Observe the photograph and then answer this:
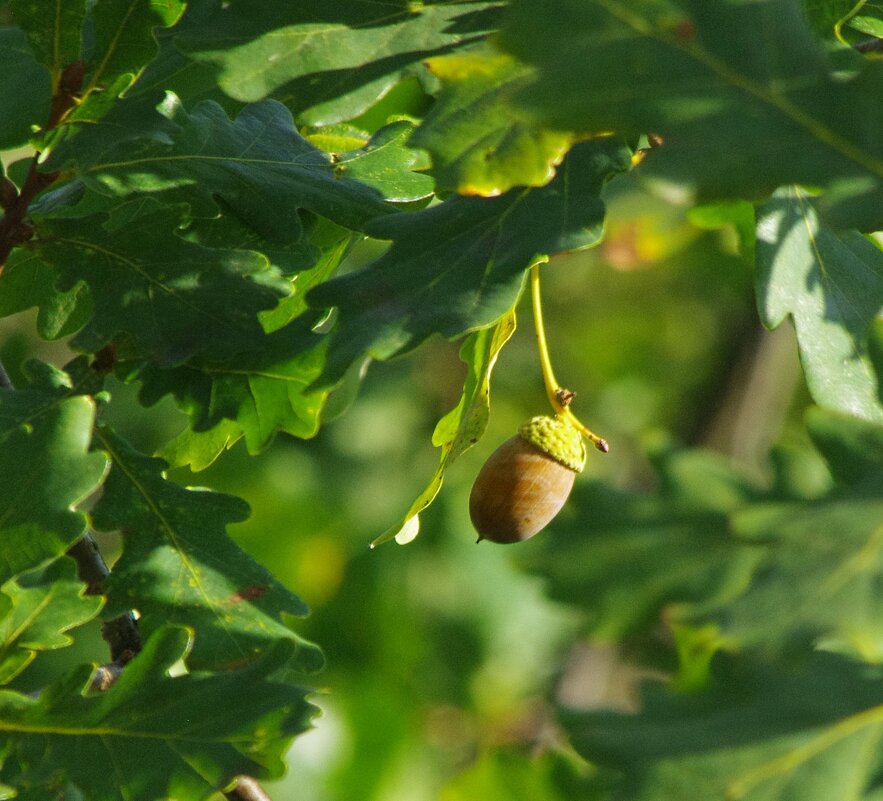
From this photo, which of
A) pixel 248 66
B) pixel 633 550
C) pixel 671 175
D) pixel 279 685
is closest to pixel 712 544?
pixel 633 550

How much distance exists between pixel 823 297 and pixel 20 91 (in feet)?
2.01

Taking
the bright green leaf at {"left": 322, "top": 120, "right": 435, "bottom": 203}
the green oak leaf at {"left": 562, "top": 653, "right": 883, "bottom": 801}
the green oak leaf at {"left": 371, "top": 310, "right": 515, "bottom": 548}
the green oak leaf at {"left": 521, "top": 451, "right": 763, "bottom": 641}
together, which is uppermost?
the bright green leaf at {"left": 322, "top": 120, "right": 435, "bottom": 203}

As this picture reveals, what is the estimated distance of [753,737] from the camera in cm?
71

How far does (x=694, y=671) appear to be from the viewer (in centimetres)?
134

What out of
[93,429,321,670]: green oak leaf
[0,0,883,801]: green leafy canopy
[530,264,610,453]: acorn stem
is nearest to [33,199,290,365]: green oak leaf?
[0,0,883,801]: green leafy canopy

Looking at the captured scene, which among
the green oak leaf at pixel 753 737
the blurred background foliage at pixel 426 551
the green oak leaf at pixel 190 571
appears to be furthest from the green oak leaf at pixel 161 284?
the blurred background foliage at pixel 426 551

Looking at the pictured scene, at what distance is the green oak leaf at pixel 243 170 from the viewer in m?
0.91

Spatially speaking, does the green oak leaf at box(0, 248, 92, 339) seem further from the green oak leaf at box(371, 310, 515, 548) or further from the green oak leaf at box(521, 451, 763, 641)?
the green oak leaf at box(521, 451, 763, 641)

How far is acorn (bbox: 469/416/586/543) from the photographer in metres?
1.09

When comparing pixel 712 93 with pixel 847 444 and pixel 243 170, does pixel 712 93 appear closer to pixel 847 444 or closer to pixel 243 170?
pixel 847 444

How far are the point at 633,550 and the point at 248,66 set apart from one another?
42 centimetres

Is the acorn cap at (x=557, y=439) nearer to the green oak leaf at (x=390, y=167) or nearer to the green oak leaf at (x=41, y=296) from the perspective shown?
the green oak leaf at (x=390, y=167)

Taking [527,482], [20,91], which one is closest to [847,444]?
[527,482]

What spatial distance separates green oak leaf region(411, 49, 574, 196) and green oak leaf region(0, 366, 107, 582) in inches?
11.2
